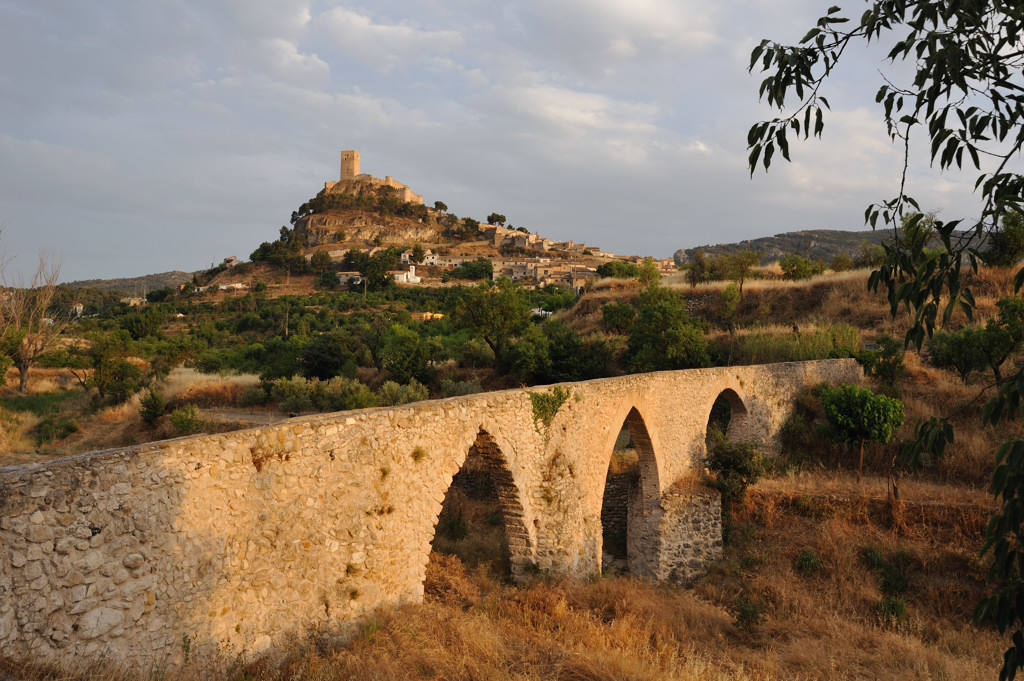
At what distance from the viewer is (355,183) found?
388 ft

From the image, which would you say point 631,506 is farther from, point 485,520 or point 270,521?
point 270,521

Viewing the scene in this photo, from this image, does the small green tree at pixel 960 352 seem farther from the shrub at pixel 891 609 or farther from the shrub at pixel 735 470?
the shrub at pixel 891 609

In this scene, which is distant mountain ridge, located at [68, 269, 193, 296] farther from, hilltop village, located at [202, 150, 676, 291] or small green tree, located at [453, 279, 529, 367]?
small green tree, located at [453, 279, 529, 367]

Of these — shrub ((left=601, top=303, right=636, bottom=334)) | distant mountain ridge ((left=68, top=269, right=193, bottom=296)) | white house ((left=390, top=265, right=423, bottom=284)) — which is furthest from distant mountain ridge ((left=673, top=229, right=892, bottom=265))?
distant mountain ridge ((left=68, top=269, right=193, bottom=296))

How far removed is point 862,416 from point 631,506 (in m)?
6.51

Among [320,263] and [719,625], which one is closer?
[719,625]

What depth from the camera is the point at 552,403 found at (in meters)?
9.97

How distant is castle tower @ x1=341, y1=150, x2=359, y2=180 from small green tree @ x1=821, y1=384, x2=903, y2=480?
119m

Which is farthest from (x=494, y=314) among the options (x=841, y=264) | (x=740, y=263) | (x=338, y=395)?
(x=841, y=264)

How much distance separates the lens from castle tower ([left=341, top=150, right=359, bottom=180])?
4818 inches

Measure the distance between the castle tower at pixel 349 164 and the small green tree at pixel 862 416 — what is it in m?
119

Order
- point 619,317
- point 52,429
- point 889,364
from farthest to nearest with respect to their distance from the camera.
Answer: point 619,317 → point 52,429 → point 889,364

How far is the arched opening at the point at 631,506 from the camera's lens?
13.4 meters

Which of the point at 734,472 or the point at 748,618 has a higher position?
the point at 734,472
